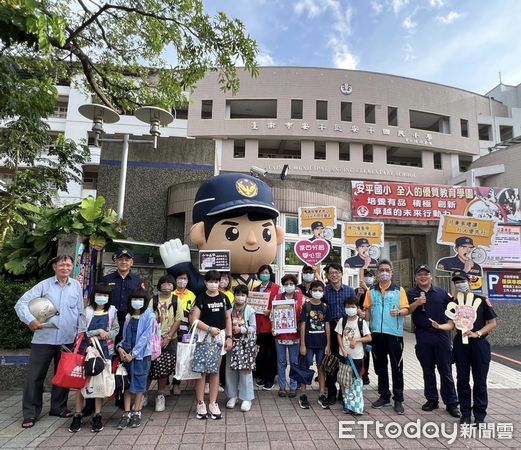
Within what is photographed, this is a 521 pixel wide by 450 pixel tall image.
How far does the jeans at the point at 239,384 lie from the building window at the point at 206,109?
2144cm

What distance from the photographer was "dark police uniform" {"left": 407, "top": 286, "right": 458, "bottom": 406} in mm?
4332

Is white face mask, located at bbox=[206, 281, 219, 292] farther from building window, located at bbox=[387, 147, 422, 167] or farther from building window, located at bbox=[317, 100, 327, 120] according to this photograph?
building window, located at bbox=[387, 147, 422, 167]

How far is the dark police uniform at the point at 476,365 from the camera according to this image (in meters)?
4.01

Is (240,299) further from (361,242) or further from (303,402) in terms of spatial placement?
(361,242)

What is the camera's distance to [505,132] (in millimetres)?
27484

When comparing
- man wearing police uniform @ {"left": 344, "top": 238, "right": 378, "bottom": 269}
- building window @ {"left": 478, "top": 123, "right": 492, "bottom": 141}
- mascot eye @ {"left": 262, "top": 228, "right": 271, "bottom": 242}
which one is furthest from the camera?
building window @ {"left": 478, "top": 123, "right": 492, "bottom": 141}

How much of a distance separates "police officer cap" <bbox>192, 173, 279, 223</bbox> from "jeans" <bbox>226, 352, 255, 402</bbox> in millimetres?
2068

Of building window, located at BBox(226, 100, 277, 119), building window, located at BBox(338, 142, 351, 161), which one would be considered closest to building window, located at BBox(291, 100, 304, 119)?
building window, located at BBox(226, 100, 277, 119)

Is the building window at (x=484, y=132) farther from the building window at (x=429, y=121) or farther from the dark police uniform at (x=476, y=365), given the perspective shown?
the dark police uniform at (x=476, y=365)

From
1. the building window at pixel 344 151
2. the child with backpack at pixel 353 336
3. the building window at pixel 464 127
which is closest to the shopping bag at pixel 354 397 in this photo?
the child with backpack at pixel 353 336

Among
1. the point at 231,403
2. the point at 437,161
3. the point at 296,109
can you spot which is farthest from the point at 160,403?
the point at 437,161

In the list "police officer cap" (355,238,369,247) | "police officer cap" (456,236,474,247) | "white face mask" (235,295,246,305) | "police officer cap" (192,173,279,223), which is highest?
"police officer cap" (192,173,279,223)

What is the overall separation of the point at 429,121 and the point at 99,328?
28.0 meters

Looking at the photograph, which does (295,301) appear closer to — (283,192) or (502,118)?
(283,192)
